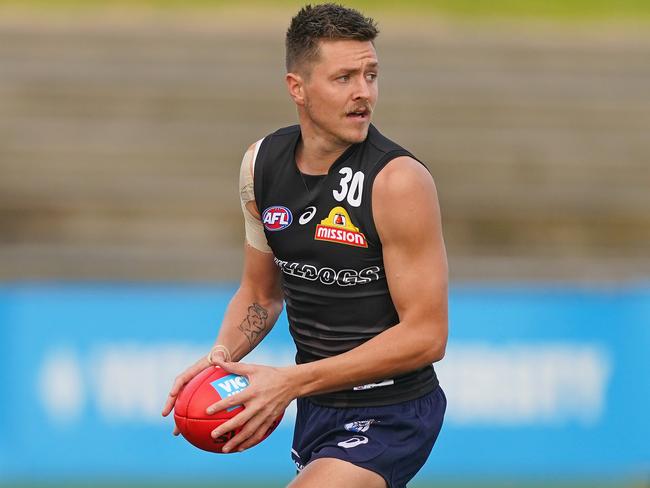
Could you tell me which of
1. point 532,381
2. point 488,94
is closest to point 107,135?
point 488,94

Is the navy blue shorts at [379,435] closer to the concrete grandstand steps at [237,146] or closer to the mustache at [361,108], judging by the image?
the mustache at [361,108]

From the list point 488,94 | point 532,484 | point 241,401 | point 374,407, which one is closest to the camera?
point 241,401

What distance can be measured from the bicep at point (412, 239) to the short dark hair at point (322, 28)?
0.54m

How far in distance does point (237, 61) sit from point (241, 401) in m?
12.6

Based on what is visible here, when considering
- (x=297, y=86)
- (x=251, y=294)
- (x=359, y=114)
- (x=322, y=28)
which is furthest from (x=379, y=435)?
(x=322, y=28)

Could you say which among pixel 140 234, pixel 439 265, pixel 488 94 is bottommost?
pixel 439 265

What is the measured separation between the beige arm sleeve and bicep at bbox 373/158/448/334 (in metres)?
0.74

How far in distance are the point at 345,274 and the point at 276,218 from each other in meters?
0.40

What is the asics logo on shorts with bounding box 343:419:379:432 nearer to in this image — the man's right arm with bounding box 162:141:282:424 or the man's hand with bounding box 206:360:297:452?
the man's hand with bounding box 206:360:297:452

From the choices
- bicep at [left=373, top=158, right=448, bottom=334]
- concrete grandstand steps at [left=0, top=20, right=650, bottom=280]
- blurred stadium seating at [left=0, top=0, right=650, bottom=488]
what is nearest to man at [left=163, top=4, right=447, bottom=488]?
bicep at [left=373, top=158, right=448, bottom=334]

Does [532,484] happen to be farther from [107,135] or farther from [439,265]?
[107,135]

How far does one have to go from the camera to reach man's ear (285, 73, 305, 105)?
16.2ft

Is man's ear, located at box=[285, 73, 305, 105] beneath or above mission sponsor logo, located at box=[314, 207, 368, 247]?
above

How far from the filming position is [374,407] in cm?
506
